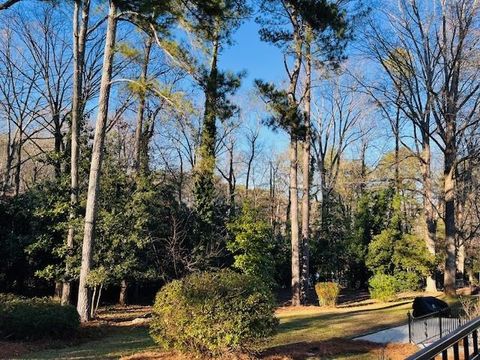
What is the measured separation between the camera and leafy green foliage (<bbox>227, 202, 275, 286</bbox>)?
2056cm

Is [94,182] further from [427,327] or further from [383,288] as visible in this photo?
[383,288]

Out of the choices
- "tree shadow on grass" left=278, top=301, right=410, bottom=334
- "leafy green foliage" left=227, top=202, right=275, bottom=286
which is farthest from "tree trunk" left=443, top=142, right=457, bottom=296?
"leafy green foliage" left=227, top=202, right=275, bottom=286

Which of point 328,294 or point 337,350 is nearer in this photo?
point 337,350

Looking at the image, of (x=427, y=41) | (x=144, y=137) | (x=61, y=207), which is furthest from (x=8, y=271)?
(x=427, y=41)

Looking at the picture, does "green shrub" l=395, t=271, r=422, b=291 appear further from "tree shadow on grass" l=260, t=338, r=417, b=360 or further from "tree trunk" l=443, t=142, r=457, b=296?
"tree shadow on grass" l=260, t=338, r=417, b=360

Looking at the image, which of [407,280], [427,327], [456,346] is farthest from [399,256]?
[456,346]

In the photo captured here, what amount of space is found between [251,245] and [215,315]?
526 inches

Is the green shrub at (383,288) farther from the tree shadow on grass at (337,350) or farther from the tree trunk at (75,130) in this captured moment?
the tree trunk at (75,130)

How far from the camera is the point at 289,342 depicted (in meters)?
10.3

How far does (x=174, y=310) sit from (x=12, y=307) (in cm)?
630

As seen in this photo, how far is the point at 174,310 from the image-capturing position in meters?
7.77

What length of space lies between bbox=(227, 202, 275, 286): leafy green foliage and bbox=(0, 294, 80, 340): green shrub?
9108 mm

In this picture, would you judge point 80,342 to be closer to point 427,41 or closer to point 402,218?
point 427,41

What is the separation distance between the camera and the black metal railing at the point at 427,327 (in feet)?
34.7
